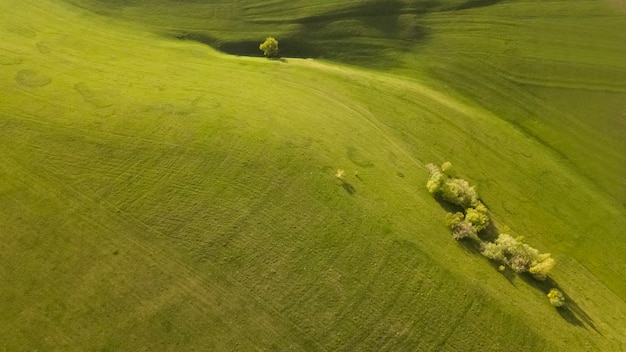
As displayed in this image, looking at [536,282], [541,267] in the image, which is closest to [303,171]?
[541,267]

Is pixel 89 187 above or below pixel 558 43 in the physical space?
below

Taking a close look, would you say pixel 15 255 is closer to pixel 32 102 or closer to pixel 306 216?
pixel 32 102

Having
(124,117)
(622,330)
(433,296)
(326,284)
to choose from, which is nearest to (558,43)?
(622,330)

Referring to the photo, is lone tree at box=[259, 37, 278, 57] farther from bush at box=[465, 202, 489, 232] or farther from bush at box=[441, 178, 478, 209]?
bush at box=[465, 202, 489, 232]

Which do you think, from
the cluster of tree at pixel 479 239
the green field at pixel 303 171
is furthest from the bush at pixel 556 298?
the green field at pixel 303 171

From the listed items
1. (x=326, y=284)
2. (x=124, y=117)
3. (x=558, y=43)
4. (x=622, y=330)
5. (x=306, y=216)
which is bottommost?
(x=622, y=330)

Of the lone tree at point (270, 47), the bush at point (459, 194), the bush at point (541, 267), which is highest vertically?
the lone tree at point (270, 47)

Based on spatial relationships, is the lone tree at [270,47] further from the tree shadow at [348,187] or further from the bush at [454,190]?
the bush at [454,190]

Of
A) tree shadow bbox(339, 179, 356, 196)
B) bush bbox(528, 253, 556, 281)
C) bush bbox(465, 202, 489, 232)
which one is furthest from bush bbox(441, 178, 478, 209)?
tree shadow bbox(339, 179, 356, 196)
